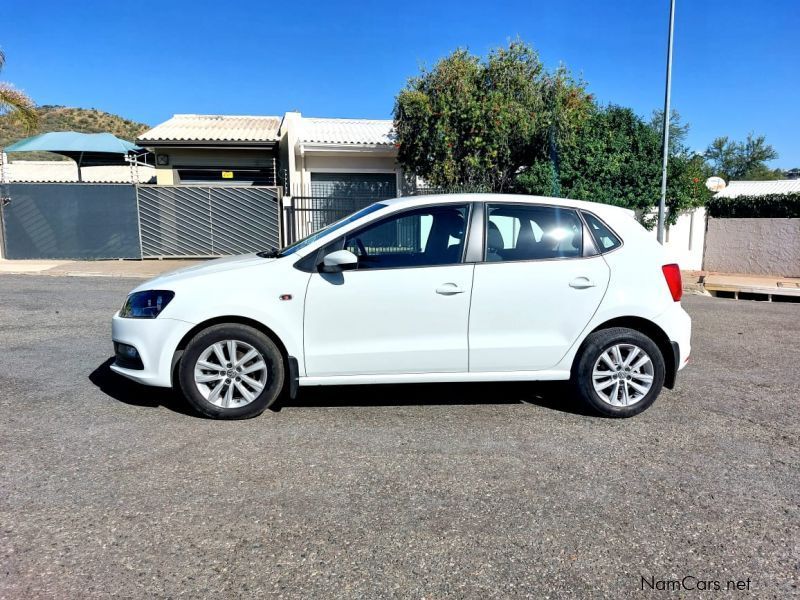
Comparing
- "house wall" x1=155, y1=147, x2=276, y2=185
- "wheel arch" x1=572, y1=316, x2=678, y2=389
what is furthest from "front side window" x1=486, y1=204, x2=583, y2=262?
"house wall" x1=155, y1=147, x2=276, y2=185

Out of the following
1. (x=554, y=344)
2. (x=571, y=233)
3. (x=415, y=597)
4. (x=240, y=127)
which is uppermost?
(x=240, y=127)

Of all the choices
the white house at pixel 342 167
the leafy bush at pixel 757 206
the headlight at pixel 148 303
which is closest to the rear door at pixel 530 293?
the headlight at pixel 148 303

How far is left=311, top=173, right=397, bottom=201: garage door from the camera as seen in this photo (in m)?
18.7

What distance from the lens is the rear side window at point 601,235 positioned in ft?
16.0

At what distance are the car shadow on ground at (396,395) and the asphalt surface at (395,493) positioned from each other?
3cm

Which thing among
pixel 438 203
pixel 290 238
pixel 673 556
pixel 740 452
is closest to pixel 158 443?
pixel 438 203

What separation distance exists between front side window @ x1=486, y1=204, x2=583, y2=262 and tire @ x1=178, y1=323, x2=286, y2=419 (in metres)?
1.94

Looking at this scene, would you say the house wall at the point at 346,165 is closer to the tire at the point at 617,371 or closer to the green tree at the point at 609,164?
the green tree at the point at 609,164

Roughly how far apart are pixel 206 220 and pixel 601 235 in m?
14.3

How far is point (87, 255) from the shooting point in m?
16.9

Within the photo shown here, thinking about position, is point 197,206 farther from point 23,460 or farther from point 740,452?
point 740,452

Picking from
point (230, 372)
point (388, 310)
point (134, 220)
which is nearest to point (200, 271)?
point (230, 372)

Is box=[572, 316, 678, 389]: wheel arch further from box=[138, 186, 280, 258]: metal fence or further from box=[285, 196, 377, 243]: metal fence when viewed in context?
box=[138, 186, 280, 258]: metal fence

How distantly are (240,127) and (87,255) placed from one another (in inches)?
260
